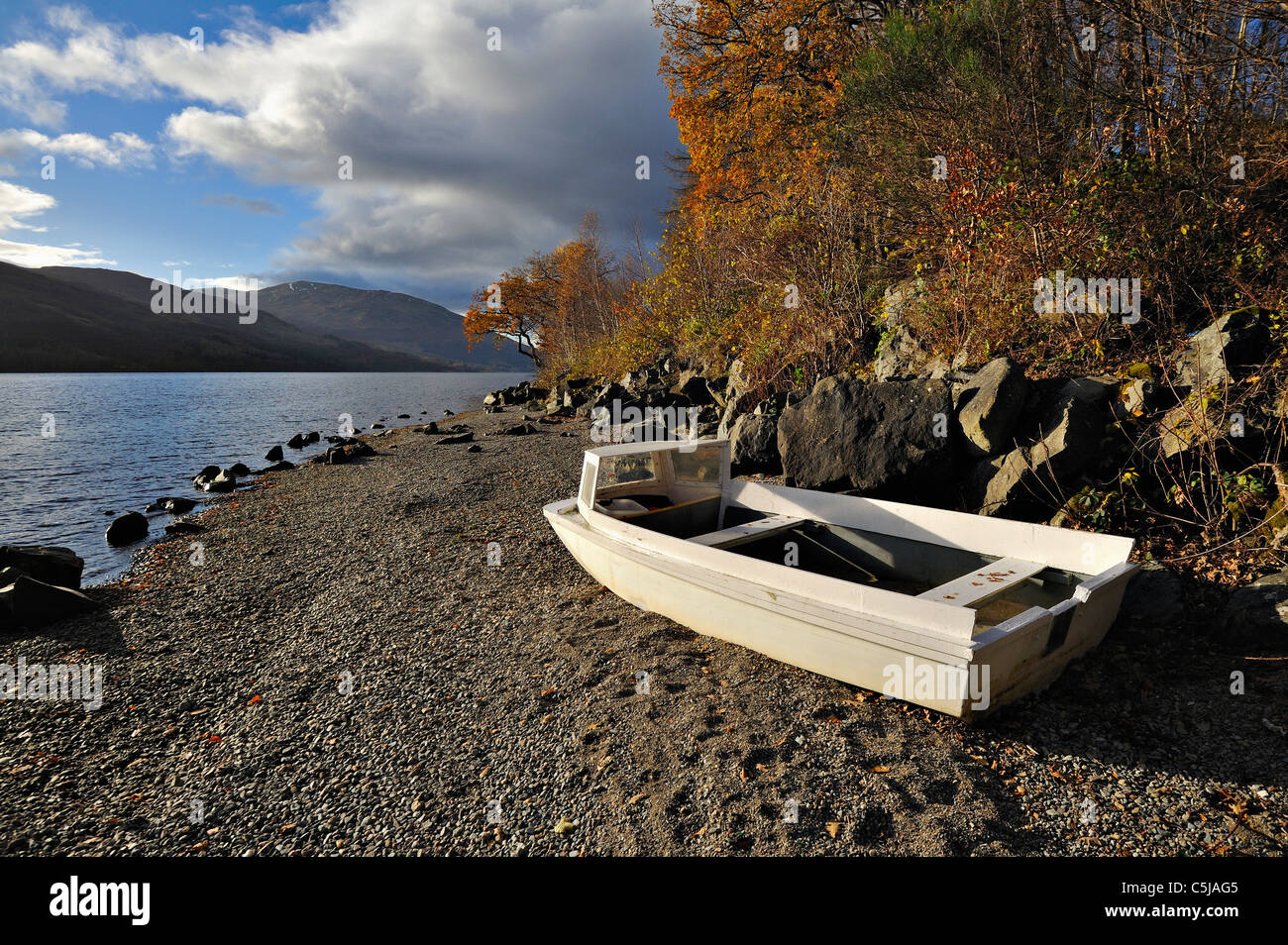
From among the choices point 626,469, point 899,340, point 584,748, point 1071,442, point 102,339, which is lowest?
point 584,748

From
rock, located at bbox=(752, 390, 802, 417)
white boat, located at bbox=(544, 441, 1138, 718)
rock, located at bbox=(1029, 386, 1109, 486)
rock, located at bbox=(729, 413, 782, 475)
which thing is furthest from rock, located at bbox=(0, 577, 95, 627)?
rock, located at bbox=(1029, 386, 1109, 486)

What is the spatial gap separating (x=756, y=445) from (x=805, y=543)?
4.08 m

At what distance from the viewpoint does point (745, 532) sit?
6.41m

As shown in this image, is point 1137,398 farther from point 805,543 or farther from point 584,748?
point 584,748

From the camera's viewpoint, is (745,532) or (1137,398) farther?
(1137,398)

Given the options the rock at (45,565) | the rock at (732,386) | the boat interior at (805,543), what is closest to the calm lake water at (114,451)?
the rock at (45,565)

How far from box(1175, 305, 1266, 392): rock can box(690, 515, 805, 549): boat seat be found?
170 inches

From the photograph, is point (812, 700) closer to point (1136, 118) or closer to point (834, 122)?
point (1136, 118)

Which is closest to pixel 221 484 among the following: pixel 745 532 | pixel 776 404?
pixel 776 404

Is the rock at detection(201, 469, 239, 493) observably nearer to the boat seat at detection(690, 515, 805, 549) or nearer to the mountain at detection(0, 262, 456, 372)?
the boat seat at detection(690, 515, 805, 549)

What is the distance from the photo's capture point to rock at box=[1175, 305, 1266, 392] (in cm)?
611

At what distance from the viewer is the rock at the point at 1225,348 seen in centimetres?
611

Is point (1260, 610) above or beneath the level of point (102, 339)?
beneath

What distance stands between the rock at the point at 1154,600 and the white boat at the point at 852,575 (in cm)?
85
